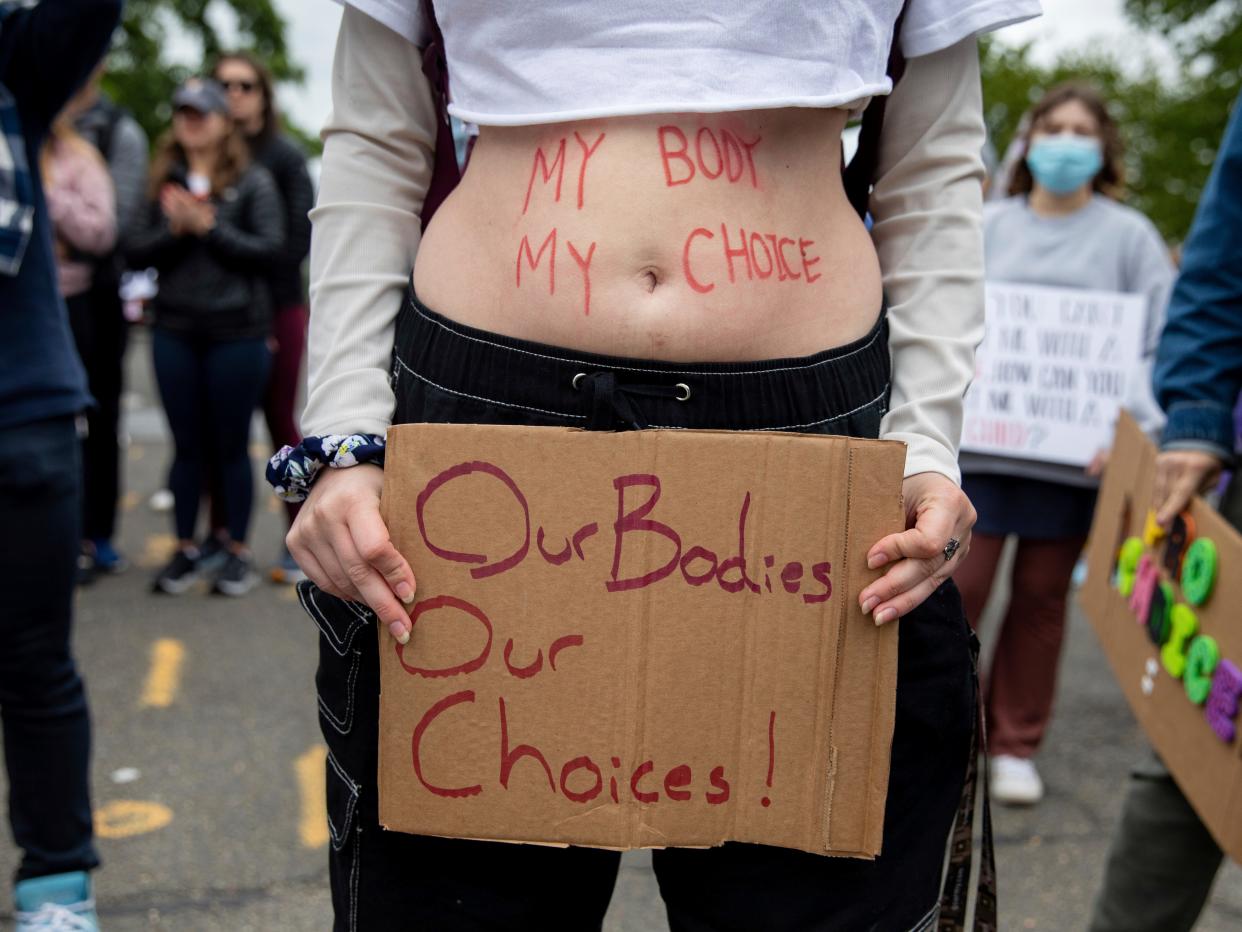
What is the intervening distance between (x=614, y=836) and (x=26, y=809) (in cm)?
155

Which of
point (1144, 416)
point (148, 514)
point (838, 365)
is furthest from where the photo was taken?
point (148, 514)

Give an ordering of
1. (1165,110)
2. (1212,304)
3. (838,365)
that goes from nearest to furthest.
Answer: (838,365), (1212,304), (1165,110)

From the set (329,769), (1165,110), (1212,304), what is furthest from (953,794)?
(1165,110)

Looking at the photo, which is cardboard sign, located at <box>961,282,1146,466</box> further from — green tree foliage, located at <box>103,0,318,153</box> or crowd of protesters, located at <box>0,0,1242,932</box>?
green tree foliage, located at <box>103,0,318,153</box>

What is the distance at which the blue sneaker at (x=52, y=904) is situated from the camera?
7.59ft

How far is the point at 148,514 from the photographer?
647cm

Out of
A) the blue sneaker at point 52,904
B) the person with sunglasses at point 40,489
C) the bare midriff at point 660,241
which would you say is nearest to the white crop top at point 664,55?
the bare midriff at point 660,241

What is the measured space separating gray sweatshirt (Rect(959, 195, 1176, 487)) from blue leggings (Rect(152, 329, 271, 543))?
2.81 m

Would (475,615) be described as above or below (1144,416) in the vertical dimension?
above

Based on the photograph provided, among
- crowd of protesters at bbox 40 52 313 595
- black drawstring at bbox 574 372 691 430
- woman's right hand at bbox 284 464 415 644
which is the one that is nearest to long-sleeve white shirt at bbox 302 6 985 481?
woman's right hand at bbox 284 464 415 644

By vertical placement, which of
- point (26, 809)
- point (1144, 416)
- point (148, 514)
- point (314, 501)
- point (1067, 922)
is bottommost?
point (148, 514)

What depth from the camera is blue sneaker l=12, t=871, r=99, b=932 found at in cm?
231

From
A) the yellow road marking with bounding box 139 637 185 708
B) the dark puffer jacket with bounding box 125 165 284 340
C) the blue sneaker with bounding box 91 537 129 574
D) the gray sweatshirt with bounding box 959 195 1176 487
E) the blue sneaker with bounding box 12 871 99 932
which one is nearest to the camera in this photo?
the blue sneaker with bounding box 12 871 99 932

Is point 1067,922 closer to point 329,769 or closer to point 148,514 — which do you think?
point 329,769
